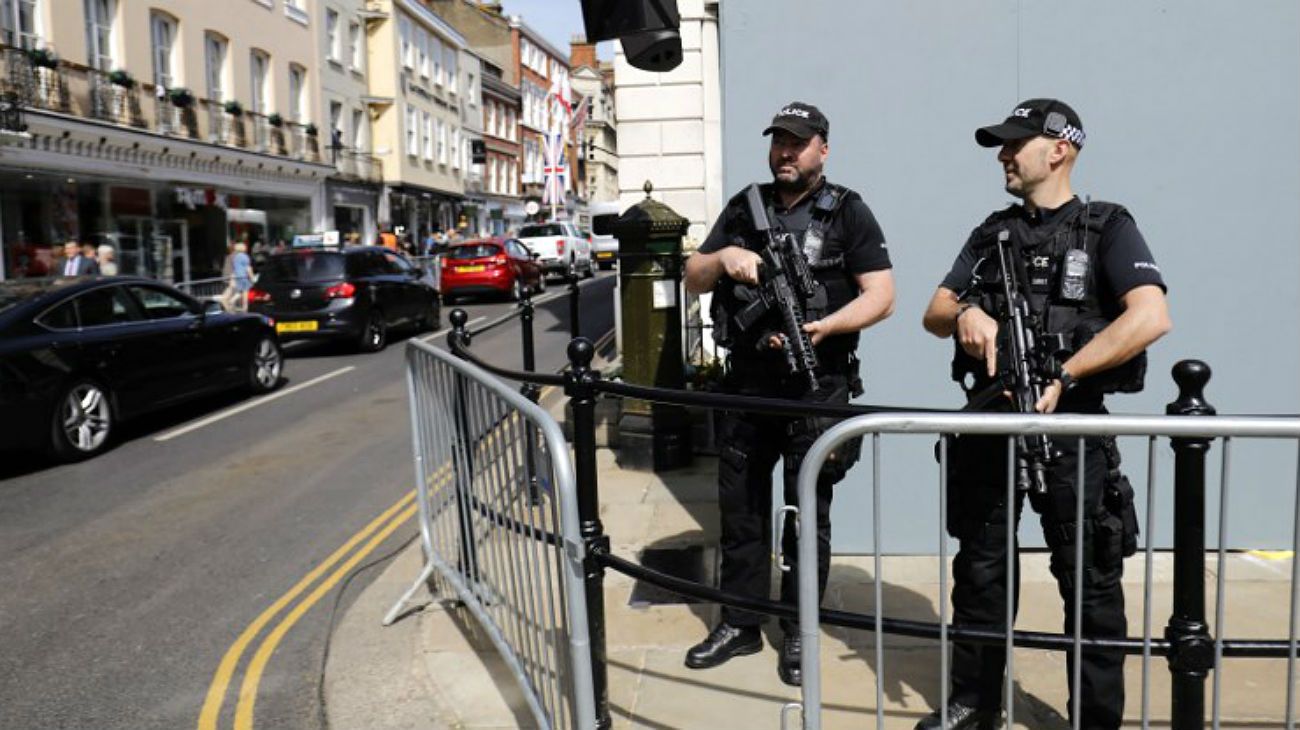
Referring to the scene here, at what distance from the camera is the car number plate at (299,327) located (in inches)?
599

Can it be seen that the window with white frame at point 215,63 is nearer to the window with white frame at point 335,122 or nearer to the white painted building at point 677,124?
the window with white frame at point 335,122

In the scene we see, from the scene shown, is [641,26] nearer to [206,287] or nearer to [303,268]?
[303,268]

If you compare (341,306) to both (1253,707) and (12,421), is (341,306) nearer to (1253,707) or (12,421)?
(12,421)

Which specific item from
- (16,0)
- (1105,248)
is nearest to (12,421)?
(1105,248)

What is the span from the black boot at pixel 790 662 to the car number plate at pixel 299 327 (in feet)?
41.4

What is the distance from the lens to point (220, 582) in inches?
220

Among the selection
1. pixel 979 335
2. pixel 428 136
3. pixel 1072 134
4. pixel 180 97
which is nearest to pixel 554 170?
pixel 180 97

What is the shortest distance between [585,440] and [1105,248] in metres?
1.60

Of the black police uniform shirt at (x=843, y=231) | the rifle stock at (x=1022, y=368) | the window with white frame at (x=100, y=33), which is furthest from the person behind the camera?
the window with white frame at (x=100, y=33)

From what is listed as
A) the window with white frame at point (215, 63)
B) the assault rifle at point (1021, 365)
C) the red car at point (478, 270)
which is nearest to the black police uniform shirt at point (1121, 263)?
the assault rifle at point (1021, 365)

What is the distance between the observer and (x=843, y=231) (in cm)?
382

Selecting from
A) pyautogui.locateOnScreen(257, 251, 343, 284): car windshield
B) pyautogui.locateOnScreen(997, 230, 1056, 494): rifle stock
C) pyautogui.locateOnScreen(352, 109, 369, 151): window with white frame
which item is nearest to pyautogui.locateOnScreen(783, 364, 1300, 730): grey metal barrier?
pyautogui.locateOnScreen(997, 230, 1056, 494): rifle stock

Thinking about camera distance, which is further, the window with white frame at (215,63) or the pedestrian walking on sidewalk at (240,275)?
the window with white frame at (215,63)

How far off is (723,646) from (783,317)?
130 centimetres
